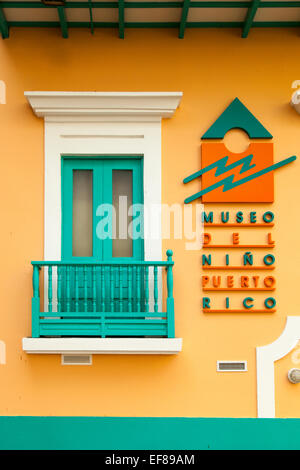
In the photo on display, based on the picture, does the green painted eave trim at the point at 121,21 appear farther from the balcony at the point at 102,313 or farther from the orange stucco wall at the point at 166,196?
the balcony at the point at 102,313

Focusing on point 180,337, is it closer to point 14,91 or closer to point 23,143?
point 23,143

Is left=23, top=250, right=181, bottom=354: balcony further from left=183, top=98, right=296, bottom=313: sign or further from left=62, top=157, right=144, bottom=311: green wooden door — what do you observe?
left=183, top=98, right=296, bottom=313: sign

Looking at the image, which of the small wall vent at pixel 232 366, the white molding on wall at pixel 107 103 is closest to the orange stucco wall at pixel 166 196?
the small wall vent at pixel 232 366

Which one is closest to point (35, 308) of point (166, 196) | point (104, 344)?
point (104, 344)

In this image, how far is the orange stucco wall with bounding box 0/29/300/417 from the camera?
6.69 m

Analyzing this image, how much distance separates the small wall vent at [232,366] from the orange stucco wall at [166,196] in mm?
54

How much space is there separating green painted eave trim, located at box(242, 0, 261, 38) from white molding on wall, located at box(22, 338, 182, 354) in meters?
3.90

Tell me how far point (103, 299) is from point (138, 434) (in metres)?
1.67

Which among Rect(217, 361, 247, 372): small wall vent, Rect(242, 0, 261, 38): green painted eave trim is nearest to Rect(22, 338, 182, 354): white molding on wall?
Rect(217, 361, 247, 372): small wall vent

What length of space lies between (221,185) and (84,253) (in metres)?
1.92

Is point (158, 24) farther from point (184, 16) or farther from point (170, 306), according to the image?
point (170, 306)

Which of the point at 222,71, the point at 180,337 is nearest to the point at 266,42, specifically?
the point at 222,71

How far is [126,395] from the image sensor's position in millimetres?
6664

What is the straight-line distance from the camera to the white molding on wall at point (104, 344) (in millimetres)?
6383
